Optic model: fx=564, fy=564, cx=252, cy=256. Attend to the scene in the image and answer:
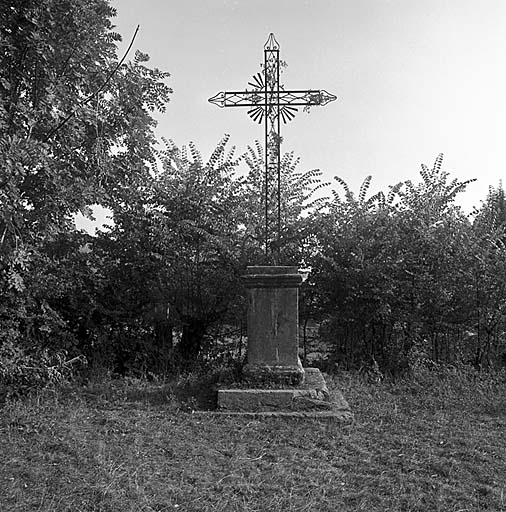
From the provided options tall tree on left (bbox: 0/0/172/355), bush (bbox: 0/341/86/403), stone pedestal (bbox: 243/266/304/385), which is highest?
tall tree on left (bbox: 0/0/172/355)

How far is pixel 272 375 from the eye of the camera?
5.43 metres

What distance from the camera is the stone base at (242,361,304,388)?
17.7 ft

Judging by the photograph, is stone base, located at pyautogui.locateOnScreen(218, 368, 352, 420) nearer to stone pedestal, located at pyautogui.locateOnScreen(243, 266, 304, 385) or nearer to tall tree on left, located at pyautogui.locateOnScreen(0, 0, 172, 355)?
stone pedestal, located at pyautogui.locateOnScreen(243, 266, 304, 385)

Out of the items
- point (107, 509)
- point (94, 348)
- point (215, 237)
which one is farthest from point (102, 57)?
point (107, 509)

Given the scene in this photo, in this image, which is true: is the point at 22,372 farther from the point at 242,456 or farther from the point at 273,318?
the point at 242,456

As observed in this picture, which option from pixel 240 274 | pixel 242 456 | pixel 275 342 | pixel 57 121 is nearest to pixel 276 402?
pixel 275 342

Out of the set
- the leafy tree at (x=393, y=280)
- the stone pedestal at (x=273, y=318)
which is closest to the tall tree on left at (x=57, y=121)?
the stone pedestal at (x=273, y=318)

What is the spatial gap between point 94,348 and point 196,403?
7.50ft

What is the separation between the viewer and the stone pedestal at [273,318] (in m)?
5.56

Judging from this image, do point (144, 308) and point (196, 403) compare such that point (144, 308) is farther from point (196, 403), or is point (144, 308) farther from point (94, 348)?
point (196, 403)

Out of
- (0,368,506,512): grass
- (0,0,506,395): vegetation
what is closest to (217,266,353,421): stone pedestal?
(0,368,506,512): grass

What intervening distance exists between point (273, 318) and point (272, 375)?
1.85ft

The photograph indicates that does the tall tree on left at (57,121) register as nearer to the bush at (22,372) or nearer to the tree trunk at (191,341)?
the bush at (22,372)

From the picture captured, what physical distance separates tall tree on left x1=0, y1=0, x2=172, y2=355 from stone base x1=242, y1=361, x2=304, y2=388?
2212mm
